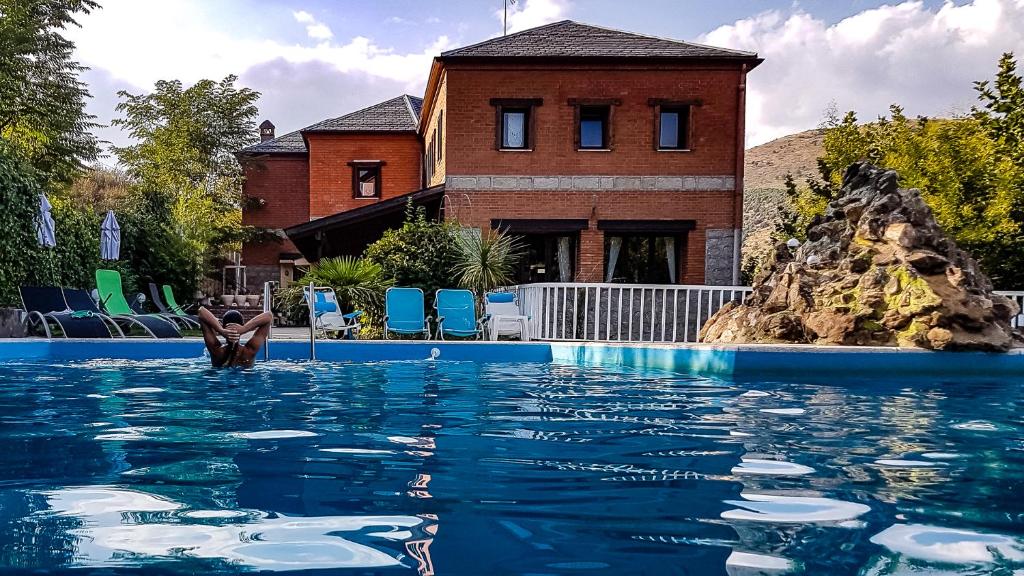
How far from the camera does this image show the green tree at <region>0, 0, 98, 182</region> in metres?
20.2

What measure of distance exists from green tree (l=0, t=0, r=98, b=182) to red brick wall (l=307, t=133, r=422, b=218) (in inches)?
292

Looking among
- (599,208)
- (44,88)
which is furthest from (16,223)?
(44,88)

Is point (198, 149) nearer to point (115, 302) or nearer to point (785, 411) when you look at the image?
point (115, 302)

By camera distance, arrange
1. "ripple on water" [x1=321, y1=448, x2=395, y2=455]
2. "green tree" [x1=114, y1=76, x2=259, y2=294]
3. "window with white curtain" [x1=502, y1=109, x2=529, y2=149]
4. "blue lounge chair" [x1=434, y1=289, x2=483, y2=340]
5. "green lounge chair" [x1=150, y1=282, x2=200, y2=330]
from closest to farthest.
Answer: "ripple on water" [x1=321, y1=448, x2=395, y2=455], "blue lounge chair" [x1=434, y1=289, x2=483, y2=340], "green lounge chair" [x1=150, y1=282, x2=200, y2=330], "window with white curtain" [x1=502, y1=109, x2=529, y2=149], "green tree" [x1=114, y1=76, x2=259, y2=294]

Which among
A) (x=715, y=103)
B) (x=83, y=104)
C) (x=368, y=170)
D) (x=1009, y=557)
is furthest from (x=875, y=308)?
(x=83, y=104)

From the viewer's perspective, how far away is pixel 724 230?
1529 centimetres

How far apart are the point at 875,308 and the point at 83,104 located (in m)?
30.3

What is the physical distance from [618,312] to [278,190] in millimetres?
18251

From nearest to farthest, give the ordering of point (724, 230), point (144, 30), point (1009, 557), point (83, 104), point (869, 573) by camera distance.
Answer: point (869, 573) → point (1009, 557) → point (144, 30) → point (724, 230) → point (83, 104)

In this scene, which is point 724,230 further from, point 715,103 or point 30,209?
point 30,209

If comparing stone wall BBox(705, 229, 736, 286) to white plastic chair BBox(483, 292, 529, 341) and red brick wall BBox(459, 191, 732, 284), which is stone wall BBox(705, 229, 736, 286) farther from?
white plastic chair BBox(483, 292, 529, 341)

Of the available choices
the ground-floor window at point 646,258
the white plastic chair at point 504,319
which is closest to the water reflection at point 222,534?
the white plastic chair at point 504,319

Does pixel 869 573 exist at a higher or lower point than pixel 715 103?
lower

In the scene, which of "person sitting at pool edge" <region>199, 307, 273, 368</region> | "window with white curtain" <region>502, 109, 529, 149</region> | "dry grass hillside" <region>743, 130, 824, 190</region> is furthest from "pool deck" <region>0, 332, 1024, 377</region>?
"dry grass hillside" <region>743, 130, 824, 190</region>
